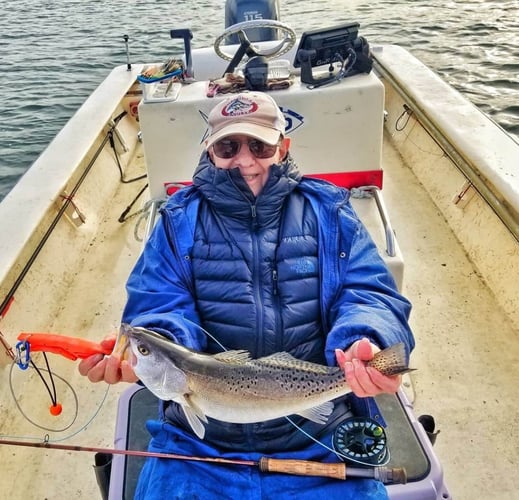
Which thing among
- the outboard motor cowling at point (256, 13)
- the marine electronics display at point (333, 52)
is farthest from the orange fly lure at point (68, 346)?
the outboard motor cowling at point (256, 13)

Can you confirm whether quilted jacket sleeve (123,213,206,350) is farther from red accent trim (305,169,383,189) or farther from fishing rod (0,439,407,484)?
red accent trim (305,169,383,189)

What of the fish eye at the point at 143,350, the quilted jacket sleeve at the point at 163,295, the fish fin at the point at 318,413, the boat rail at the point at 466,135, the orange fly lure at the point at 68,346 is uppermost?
the fish eye at the point at 143,350

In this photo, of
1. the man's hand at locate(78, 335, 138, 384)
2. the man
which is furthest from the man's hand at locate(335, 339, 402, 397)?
the man's hand at locate(78, 335, 138, 384)

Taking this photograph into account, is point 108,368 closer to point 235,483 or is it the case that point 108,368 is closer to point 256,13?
point 235,483

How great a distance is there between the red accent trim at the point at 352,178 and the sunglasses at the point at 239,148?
1.67m

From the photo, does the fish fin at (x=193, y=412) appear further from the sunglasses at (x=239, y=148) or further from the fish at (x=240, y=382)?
the sunglasses at (x=239, y=148)

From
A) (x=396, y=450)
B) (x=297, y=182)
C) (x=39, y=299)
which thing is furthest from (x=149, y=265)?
(x=39, y=299)

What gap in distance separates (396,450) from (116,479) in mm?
1238

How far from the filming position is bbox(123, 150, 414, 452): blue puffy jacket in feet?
7.32

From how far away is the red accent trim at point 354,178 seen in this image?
402 cm

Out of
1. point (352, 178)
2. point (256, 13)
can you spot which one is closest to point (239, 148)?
point (352, 178)

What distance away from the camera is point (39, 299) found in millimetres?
3953

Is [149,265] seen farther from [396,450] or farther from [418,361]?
[418,361]

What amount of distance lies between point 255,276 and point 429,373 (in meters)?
1.89
